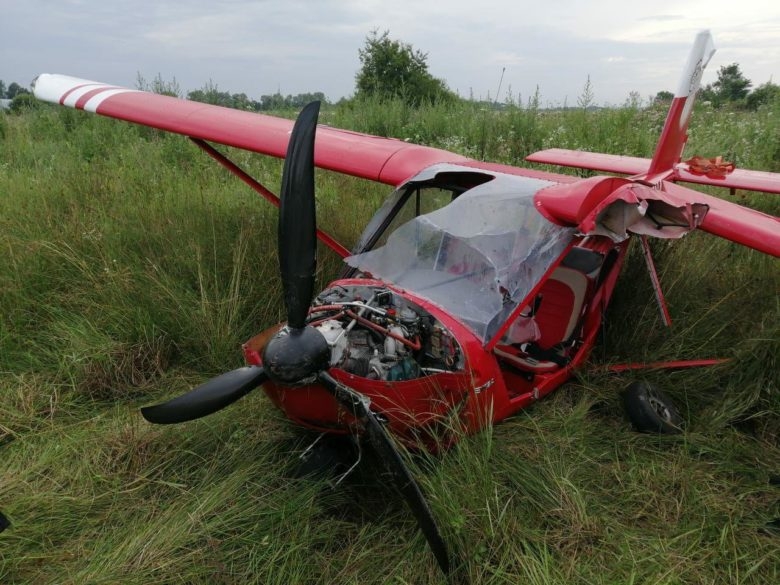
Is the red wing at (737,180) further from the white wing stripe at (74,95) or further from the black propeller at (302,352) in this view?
the white wing stripe at (74,95)

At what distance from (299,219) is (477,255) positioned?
1.13 meters

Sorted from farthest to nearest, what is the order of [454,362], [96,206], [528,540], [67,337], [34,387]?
[96,206], [67,337], [34,387], [454,362], [528,540]

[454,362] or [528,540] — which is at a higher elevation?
[454,362]

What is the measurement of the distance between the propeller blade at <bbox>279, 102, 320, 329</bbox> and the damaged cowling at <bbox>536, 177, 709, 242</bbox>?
141 cm

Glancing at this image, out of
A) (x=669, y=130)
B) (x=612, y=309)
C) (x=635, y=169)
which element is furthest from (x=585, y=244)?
(x=635, y=169)

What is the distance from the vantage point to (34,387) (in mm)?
3611

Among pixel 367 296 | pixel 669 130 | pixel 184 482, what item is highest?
pixel 669 130

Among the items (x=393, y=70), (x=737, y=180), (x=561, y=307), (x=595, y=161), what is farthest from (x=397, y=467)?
(x=393, y=70)

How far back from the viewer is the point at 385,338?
2.78 metres

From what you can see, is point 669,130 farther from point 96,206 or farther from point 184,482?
point 96,206

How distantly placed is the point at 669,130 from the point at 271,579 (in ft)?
13.7

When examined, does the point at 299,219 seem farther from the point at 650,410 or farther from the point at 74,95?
the point at 74,95

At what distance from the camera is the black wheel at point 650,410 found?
11.3ft

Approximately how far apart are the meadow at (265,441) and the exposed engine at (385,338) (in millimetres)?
452
